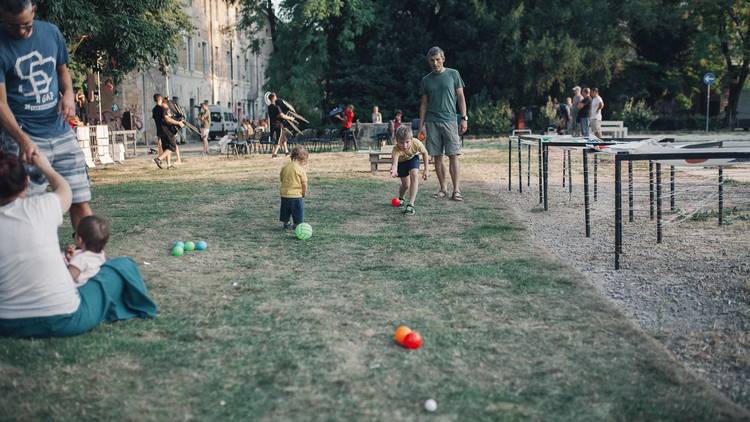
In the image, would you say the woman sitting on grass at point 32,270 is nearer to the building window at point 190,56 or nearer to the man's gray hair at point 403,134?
the man's gray hair at point 403,134

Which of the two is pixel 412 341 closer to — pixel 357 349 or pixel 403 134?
pixel 357 349

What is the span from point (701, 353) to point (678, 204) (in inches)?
248

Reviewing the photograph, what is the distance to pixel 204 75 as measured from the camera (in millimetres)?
49750

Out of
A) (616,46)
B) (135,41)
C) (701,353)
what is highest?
(616,46)

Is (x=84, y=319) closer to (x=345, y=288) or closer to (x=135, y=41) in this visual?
(x=345, y=288)

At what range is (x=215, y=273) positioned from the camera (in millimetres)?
5812

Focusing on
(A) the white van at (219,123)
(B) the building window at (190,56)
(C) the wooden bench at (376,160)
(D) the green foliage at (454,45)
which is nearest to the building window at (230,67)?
(B) the building window at (190,56)

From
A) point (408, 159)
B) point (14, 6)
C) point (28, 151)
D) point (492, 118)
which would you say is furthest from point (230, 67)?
point (28, 151)

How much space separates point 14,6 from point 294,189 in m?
3.90

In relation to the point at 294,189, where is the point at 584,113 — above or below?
above

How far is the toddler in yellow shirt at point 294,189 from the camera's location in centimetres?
802

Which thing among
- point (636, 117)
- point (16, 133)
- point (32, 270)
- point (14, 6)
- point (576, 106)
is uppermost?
point (636, 117)

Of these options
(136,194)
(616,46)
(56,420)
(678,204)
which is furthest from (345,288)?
(616,46)

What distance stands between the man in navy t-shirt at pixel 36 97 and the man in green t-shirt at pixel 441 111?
5.76 meters
